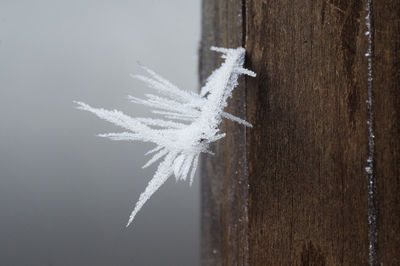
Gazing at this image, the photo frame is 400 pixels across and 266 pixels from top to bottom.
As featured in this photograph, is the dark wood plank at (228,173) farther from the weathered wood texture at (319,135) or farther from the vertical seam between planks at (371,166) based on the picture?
the vertical seam between planks at (371,166)

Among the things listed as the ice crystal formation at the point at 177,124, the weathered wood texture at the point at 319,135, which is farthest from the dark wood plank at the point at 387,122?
the ice crystal formation at the point at 177,124

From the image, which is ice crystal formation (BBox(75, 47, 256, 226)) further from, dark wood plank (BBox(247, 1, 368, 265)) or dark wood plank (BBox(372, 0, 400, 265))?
dark wood plank (BBox(372, 0, 400, 265))

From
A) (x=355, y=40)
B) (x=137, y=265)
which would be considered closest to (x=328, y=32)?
(x=355, y=40)

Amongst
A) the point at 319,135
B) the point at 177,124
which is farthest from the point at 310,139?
the point at 177,124

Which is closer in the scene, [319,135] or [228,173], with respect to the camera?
[319,135]

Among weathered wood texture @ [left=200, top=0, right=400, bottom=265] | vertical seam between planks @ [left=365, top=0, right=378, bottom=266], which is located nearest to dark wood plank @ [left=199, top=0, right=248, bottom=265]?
weathered wood texture @ [left=200, top=0, right=400, bottom=265]

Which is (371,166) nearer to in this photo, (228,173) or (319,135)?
(319,135)
